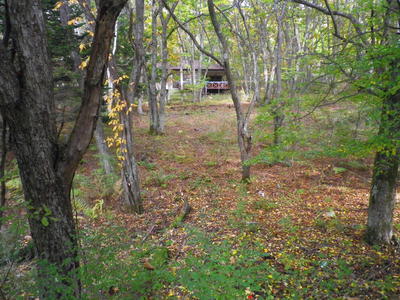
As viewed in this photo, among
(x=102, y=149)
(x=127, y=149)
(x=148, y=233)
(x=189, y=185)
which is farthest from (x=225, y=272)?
(x=102, y=149)

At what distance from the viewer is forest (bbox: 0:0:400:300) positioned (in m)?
1.92

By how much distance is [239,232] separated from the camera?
5148 millimetres

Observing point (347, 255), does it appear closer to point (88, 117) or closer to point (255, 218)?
point (255, 218)

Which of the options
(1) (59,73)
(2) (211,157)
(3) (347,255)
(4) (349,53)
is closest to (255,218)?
(3) (347,255)

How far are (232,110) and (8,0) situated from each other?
65.7 feet

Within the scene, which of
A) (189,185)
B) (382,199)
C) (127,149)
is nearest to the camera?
(382,199)

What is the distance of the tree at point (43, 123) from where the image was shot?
178 cm

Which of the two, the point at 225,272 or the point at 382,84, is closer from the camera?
the point at 225,272

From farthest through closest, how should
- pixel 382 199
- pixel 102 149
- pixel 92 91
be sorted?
pixel 102 149, pixel 382 199, pixel 92 91

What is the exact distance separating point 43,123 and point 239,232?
430cm

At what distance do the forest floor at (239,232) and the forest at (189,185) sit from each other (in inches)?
1.3

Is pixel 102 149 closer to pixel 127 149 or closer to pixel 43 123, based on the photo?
pixel 127 149

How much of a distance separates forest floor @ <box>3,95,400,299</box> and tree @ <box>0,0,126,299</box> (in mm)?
438

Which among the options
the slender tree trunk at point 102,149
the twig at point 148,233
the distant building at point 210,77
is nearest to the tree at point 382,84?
the twig at point 148,233
